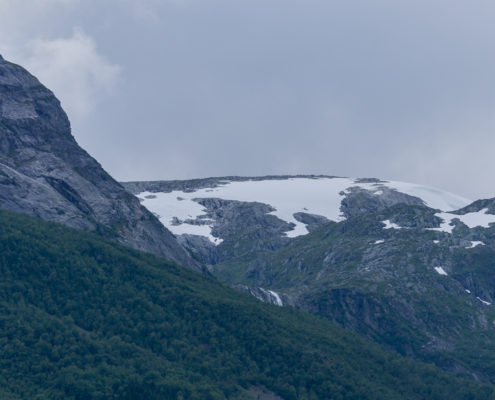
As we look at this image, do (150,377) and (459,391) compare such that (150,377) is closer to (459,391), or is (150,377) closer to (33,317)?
(33,317)

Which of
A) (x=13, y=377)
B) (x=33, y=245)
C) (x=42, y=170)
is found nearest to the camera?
(x=13, y=377)

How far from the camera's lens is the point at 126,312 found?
155 metres

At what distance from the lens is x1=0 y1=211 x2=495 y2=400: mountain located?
132875mm

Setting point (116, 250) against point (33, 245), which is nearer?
point (33, 245)

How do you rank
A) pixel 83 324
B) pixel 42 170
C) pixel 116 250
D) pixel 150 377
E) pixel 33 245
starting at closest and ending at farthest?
pixel 150 377, pixel 83 324, pixel 33 245, pixel 116 250, pixel 42 170

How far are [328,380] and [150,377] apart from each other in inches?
1238

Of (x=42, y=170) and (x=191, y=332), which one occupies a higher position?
(x=42, y=170)

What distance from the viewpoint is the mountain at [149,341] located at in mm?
132875

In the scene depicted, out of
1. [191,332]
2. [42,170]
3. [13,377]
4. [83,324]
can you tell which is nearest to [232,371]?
[191,332]

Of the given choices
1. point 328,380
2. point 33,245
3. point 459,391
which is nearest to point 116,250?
point 33,245

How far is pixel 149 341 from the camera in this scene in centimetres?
15000

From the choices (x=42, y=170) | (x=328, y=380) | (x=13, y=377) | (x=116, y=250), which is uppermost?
(x=42, y=170)

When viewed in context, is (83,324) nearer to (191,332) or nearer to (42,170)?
(191,332)

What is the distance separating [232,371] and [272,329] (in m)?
16.2
